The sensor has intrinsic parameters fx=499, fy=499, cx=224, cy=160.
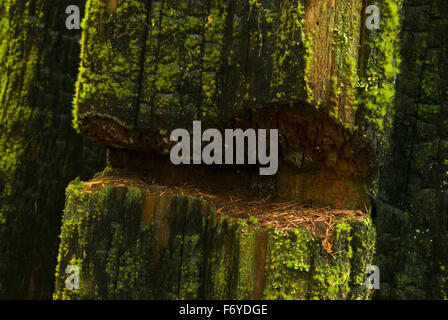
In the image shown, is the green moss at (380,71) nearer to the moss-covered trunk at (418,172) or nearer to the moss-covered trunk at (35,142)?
the moss-covered trunk at (418,172)

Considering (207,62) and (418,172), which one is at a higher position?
(207,62)

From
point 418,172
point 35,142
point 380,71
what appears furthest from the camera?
point 35,142

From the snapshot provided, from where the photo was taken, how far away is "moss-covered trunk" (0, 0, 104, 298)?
2092 millimetres

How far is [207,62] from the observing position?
162 cm

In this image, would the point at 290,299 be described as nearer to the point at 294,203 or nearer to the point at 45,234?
the point at 294,203

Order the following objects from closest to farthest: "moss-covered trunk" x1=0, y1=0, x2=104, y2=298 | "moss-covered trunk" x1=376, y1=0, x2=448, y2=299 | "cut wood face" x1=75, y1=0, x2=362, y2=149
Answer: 1. "cut wood face" x1=75, y1=0, x2=362, y2=149
2. "moss-covered trunk" x1=376, y1=0, x2=448, y2=299
3. "moss-covered trunk" x1=0, y1=0, x2=104, y2=298

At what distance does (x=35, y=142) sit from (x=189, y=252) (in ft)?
3.04

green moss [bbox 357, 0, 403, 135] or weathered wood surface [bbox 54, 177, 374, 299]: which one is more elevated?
green moss [bbox 357, 0, 403, 135]

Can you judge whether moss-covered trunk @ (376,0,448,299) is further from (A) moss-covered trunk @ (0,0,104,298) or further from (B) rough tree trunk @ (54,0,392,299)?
(A) moss-covered trunk @ (0,0,104,298)

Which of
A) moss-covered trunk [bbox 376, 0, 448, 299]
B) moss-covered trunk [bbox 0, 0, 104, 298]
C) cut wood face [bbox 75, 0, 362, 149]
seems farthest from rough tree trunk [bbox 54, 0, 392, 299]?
moss-covered trunk [bbox 0, 0, 104, 298]

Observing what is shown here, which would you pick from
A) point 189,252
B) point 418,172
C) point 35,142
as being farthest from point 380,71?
point 35,142

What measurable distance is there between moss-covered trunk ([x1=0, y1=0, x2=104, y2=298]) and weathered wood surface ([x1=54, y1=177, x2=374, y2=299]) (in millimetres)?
481

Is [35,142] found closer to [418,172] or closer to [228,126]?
[228,126]

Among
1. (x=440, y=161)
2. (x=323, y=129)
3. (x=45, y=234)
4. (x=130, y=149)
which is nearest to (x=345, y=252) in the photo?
(x=323, y=129)
